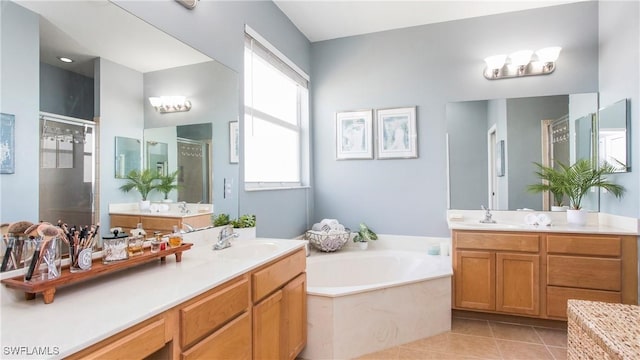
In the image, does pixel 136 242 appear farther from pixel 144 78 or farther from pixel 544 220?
pixel 544 220

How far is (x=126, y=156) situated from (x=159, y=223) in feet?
1.28

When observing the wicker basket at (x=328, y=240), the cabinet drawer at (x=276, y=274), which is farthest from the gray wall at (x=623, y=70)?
the cabinet drawer at (x=276, y=274)

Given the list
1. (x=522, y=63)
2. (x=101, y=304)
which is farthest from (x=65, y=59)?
(x=522, y=63)

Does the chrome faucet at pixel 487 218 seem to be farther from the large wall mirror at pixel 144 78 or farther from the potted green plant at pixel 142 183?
the potted green plant at pixel 142 183

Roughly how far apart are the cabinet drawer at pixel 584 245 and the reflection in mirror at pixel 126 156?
2.91 m

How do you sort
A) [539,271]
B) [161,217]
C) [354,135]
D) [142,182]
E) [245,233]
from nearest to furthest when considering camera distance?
[142,182] < [161,217] < [245,233] < [539,271] < [354,135]

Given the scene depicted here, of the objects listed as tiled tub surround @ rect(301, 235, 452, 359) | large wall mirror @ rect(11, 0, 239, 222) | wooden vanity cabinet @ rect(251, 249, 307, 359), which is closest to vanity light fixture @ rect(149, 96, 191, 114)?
A: large wall mirror @ rect(11, 0, 239, 222)

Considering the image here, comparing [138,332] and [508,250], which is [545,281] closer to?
[508,250]

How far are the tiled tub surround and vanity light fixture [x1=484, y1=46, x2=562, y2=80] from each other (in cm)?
170

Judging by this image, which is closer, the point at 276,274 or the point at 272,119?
the point at 276,274

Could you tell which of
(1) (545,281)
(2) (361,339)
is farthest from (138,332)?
(1) (545,281)

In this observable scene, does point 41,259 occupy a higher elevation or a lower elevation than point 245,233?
higher

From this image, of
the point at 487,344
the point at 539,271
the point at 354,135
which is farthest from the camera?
the point at 354,135

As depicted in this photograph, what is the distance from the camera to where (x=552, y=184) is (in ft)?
9.09
